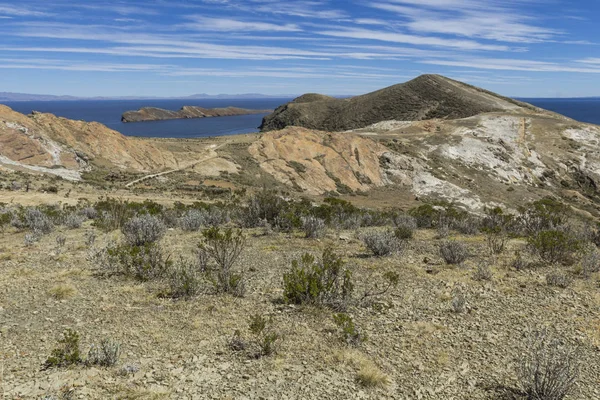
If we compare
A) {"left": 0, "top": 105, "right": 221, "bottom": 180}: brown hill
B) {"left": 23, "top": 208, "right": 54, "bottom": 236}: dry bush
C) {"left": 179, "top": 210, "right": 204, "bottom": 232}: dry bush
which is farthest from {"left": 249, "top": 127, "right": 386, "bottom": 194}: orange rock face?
{"left": 23, "top": 208, "right": 54, "bottom": 236}: dry bush

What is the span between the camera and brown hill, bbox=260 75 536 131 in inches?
4055

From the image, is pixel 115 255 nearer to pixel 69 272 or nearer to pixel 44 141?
pixel 69 272

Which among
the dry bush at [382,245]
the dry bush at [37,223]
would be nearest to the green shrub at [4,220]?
the dry bush at [37,223]

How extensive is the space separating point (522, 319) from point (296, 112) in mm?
128193

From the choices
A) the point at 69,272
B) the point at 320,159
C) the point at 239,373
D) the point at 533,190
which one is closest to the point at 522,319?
the point at 239,373

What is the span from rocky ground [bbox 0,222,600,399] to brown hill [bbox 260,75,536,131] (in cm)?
9752

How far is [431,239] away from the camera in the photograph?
15.3m

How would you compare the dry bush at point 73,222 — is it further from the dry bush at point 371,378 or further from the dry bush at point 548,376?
the dry bush at point 548,376

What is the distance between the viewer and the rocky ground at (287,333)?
575 cm

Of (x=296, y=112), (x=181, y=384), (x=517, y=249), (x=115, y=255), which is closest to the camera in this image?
(x=181, y=384)

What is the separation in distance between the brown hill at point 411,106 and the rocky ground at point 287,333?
97523mm

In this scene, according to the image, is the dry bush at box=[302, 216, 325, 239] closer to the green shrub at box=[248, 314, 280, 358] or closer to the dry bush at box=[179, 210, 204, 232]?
the dry bush at box=[179, 210, 204, 232]

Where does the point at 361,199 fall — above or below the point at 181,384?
below

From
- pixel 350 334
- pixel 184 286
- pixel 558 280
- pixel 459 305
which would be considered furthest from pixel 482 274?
pixel 184 286
